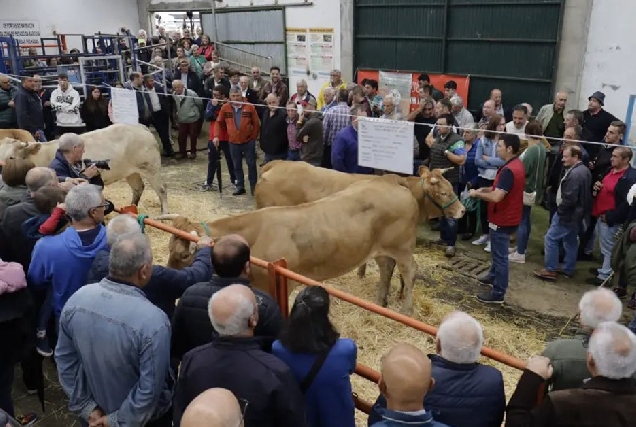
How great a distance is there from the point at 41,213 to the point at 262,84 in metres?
9.24

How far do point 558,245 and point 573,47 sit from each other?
5.63 metres

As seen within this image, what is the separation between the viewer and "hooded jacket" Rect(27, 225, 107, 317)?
363 centimetres

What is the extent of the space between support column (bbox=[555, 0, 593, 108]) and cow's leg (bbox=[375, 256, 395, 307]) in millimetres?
6660

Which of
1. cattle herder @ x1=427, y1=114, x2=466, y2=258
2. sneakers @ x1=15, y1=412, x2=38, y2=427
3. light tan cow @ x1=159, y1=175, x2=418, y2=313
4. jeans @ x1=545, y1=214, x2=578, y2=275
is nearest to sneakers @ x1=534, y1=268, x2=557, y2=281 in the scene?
jeans @ x1=545, y1=214, x2=578, y2=275

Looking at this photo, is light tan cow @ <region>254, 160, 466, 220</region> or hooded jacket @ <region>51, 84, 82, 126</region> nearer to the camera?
light tan cow @ <region>254, 160, 466, 220</region>

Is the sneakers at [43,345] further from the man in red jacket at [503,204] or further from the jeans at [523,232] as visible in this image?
the jeans at [523,232]

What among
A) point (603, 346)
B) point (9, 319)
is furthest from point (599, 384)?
point (9, 319)

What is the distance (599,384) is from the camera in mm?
2398

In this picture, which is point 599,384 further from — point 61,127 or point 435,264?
point 61,127

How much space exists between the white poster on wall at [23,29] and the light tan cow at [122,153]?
14.6 m

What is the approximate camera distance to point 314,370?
261cm

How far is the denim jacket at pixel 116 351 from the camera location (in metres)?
2.81

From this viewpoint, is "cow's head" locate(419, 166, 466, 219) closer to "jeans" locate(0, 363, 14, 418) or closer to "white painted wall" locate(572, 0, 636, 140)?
"jeans" locate(0, 363, 14, 418)

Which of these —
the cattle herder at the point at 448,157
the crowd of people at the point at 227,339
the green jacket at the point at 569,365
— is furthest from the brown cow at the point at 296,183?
the green jacket at the point at 569,365
